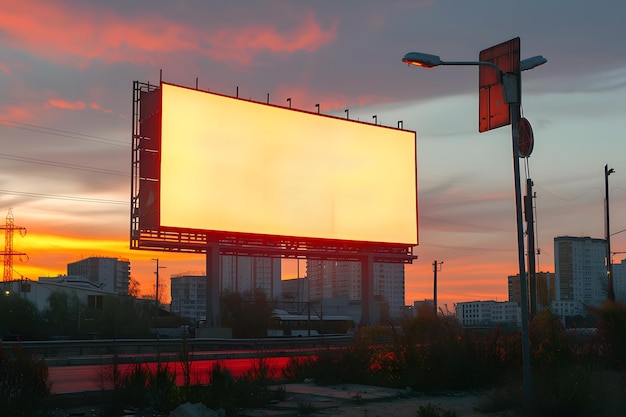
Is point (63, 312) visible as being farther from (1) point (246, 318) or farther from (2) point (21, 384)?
(2) point (21, 384)

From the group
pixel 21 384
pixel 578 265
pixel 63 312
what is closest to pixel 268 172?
pixel 21 384

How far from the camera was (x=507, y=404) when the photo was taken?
15406mm

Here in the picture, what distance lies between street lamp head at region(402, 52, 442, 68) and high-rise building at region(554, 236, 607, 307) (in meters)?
172

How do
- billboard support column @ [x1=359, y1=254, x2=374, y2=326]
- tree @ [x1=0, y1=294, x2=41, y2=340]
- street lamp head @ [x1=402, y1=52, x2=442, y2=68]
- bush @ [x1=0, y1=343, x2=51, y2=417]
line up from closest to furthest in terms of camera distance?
bush @ [x1=0, y1=343, x2=51, y2=417]
street lamp head @ [x1=402, y1=52, x2=442, y2=68]
billboard support column @ [x1=359, y1=254, x2=374, y2=326]
tree @ [x1=0, y1=294, x2=41, y2=340]

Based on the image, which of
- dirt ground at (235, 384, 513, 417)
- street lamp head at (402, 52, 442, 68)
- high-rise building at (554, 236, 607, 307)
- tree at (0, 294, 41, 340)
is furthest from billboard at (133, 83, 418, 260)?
high-rise building at (554, 236, 607, 307)

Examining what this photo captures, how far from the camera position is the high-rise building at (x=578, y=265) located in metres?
180

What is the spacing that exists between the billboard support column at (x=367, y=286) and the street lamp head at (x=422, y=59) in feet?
145

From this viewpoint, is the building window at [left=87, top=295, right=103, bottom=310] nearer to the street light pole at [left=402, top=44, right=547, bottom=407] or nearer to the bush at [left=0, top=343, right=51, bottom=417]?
the bush at [left=0, top=343, right=51, bottom=417]

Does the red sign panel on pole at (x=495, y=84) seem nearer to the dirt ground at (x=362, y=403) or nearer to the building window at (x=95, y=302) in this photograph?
the dirt ground at (x=362, y=403)

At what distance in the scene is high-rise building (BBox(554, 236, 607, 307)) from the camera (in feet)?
591

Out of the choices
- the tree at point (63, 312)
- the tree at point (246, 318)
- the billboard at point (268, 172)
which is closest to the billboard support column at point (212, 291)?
the billboard at point (268, 172)

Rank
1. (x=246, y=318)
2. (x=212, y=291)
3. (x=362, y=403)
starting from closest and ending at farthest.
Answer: (x=362, y=403)
(x=212, y=291)
(x=246, y=318)

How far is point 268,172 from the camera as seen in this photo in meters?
50.9

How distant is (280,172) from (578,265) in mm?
149636
